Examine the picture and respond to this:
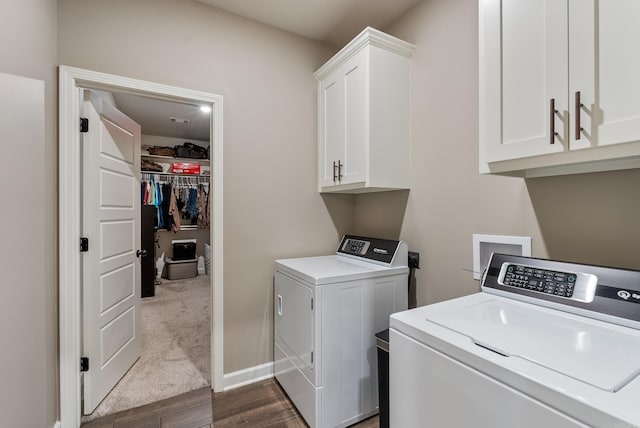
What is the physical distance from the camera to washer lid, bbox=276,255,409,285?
5.53ft

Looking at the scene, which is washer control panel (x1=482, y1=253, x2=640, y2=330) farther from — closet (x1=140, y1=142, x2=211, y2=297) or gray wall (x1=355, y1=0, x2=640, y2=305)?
closet (x1=140, y1=142, x2=211, y2=297)

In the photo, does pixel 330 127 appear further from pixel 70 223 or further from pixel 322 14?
pixel 70 223

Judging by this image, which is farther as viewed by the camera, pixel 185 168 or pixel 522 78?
pixel 185 168

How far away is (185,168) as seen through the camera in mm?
5469

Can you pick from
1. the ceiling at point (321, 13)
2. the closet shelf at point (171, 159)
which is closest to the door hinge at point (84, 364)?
the ceiling at point (321, 13)

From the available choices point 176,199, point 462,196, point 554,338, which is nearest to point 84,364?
point 554,338

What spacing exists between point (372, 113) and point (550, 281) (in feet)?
4.27

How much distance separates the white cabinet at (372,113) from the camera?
187cm

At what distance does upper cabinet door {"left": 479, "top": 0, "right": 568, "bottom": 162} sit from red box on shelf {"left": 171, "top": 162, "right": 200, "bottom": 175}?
5306mm

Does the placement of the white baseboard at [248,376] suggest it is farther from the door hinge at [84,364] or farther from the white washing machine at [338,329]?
the door hinge at [84,364]

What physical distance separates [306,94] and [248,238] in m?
1.29

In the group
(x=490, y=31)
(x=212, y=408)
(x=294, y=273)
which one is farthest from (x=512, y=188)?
(x=212, y=408)

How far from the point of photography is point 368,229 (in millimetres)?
2498

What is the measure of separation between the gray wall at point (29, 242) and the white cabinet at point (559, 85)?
1.94 metres
